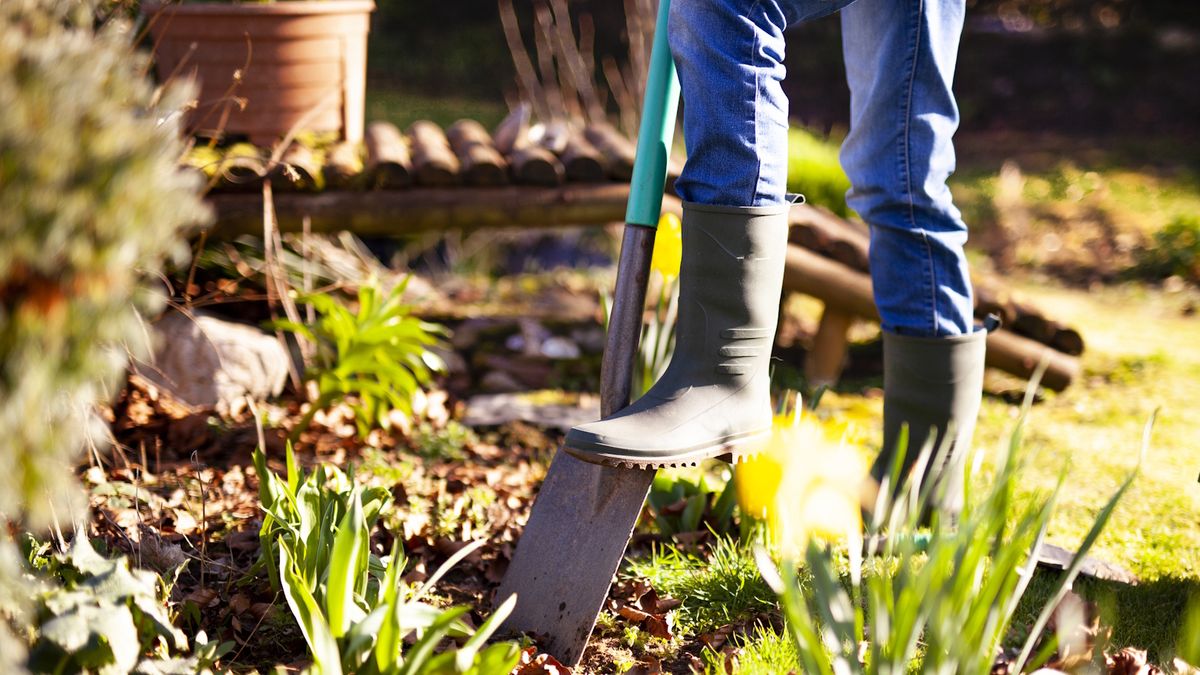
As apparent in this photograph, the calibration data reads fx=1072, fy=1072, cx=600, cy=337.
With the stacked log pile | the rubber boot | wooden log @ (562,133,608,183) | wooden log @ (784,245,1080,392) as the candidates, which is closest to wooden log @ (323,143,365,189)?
the stacked log pile

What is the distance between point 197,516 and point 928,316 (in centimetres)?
146

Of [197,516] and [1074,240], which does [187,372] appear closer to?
[197,516]

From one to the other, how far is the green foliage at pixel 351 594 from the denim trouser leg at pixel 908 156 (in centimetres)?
100

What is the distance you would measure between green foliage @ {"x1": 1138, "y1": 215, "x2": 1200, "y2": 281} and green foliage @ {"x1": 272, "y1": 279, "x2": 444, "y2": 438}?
3777 mm

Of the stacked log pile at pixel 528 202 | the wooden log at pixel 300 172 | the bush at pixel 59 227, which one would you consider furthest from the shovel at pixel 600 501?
the wooden log at pixel 300 172

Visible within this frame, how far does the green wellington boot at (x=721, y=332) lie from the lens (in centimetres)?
170

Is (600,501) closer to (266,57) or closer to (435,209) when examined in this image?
(435,209)

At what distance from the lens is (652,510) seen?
216cm

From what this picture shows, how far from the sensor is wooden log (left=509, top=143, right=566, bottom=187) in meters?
3.33

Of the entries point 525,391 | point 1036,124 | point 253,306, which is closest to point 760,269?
point 525,391

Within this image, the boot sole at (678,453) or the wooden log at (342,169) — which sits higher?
the wooden log at (342,169)

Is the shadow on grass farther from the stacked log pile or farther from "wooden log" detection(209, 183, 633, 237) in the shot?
"wooden log" detection(209, 183, 633, 237)

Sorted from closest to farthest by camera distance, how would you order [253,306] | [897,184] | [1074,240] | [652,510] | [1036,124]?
[897,184]
[652,510]
[253,306]
[1074,240]
[1036,124]

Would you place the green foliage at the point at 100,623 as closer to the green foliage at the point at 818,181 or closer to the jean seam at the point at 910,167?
the jean seam at the point at 910,167
